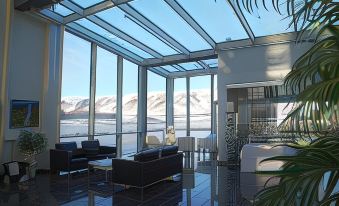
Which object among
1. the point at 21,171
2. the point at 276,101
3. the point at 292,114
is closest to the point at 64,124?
the point at 21,171

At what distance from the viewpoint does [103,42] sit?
10.1m

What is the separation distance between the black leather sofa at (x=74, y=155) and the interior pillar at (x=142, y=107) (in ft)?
12.4

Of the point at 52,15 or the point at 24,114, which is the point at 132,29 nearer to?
the point at 52,15

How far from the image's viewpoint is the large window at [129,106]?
11.4 m

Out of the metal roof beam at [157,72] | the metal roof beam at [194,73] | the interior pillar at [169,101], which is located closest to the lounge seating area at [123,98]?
the metal roof beam at [157,72]

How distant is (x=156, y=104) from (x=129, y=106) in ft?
7.09

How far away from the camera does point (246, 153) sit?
7.34 m

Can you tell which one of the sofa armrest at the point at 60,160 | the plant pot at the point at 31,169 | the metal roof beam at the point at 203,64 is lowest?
the plant pot at the point at 31,169

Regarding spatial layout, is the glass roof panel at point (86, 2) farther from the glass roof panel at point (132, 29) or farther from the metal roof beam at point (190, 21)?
the metal roof beam at point (190, 21)

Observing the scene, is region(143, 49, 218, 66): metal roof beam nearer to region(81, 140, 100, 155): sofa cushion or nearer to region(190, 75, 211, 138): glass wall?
region(190, 75, 211, 138): glass wall

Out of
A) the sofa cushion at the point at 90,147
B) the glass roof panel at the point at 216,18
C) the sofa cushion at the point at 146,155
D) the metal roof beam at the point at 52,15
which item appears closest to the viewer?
the sofa cushion at the point at 146,155

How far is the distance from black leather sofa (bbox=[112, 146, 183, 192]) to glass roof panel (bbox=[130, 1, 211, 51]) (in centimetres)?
397

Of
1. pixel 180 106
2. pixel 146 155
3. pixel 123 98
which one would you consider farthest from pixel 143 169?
pixel 180 106

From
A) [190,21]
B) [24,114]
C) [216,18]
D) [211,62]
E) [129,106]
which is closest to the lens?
[24,114]
